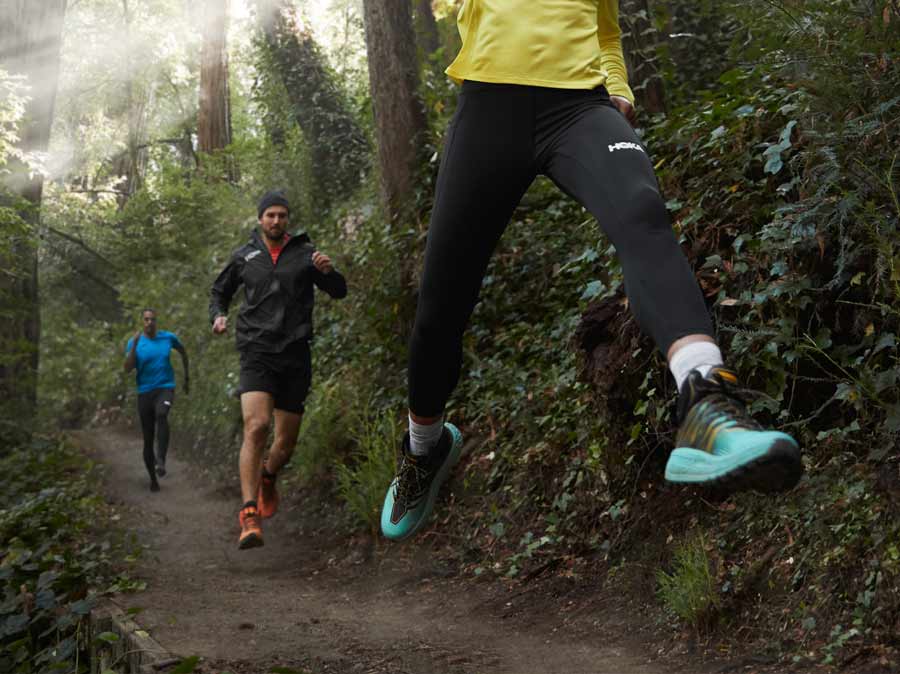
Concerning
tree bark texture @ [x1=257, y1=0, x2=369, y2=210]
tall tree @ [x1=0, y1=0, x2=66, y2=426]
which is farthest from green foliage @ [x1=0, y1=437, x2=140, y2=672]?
tree bark texture @ [x1=257, y1=0, x2=369, y2=210]

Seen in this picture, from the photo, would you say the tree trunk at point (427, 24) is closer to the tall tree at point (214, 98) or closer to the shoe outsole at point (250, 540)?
the tall tree at point (214, 98)

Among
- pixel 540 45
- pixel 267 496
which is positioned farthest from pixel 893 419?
pixel 267 496

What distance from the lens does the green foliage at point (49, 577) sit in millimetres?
5375

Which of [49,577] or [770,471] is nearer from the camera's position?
[770,471]

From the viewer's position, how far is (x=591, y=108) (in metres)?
2.75

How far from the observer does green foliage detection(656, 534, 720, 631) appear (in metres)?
4.27

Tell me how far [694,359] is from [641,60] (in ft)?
18.5

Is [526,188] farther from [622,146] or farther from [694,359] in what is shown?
[694,359]

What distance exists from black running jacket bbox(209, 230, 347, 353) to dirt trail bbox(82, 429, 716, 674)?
192cm

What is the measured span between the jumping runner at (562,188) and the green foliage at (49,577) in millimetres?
3256

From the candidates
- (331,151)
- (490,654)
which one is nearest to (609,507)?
(490,654)

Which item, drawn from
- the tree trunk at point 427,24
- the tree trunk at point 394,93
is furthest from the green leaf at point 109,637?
the tree trunk at point 427,24

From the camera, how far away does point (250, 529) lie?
7012mm

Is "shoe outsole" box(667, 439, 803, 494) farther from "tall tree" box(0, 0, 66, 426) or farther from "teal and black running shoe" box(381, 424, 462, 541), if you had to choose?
"tall tree" box(0, 0, 66, 426)
